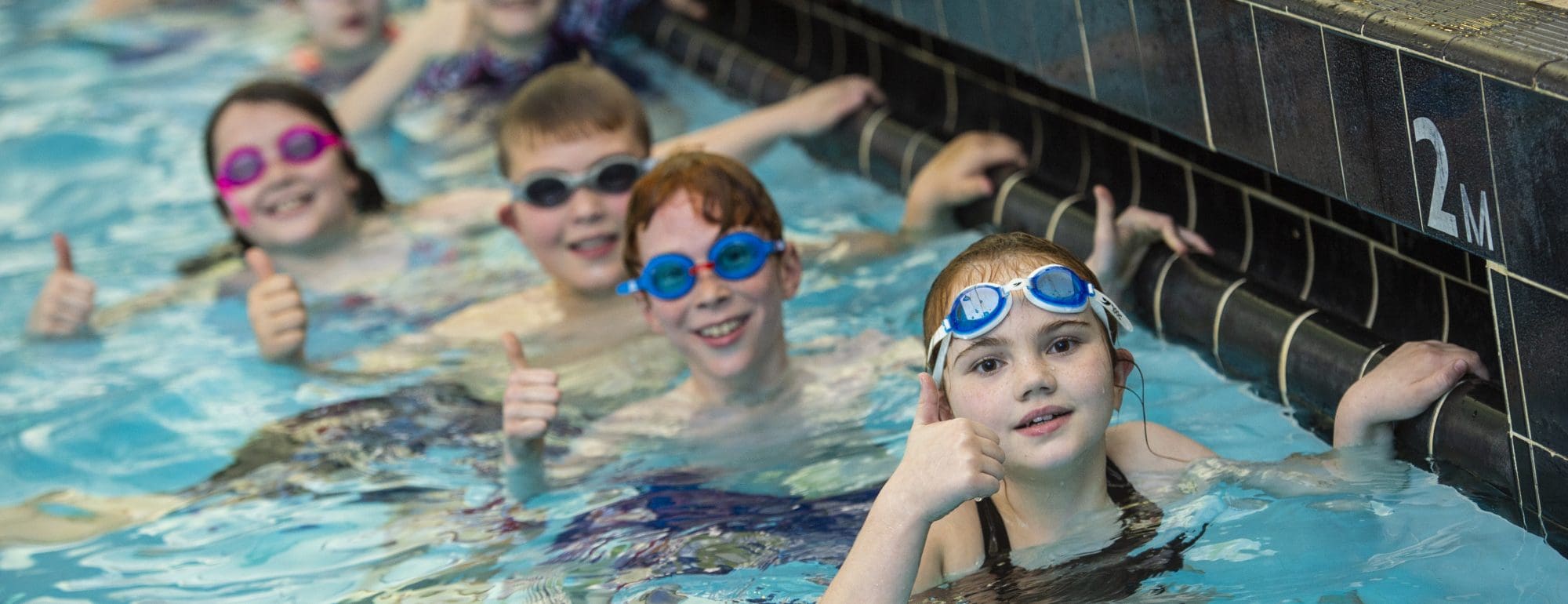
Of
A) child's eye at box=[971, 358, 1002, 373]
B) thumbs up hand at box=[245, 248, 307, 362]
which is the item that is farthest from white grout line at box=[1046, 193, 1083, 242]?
thumbs up hand at box=[245, 248, 307, 362]

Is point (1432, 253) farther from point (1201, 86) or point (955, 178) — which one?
point (955, 178)

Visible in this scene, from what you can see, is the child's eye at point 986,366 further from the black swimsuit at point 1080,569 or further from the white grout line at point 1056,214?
the white grout line at point 1056,214

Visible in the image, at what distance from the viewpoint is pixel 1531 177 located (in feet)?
8.32

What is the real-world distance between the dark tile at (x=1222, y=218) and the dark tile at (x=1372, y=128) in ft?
3.09

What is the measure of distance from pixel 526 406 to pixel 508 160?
136 cm

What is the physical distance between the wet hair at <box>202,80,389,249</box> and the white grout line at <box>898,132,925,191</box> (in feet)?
6.12

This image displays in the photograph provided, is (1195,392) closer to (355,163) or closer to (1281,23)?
(1281,23)

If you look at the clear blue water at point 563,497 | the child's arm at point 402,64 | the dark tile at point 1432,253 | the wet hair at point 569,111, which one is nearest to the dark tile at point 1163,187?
the clear blue water at point 563,497

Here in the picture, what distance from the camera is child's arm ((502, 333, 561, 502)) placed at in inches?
143

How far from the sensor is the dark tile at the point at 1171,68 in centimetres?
357

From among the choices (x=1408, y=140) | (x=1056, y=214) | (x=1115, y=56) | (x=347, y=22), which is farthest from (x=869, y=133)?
(x=347, y=22)

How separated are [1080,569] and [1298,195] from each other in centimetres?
129

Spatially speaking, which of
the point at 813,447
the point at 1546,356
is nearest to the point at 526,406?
the point at 813,447

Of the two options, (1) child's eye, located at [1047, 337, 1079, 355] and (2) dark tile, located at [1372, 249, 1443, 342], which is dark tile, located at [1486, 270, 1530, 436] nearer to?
(2) dark tile, located at [1372, 249, 1443, 342]
